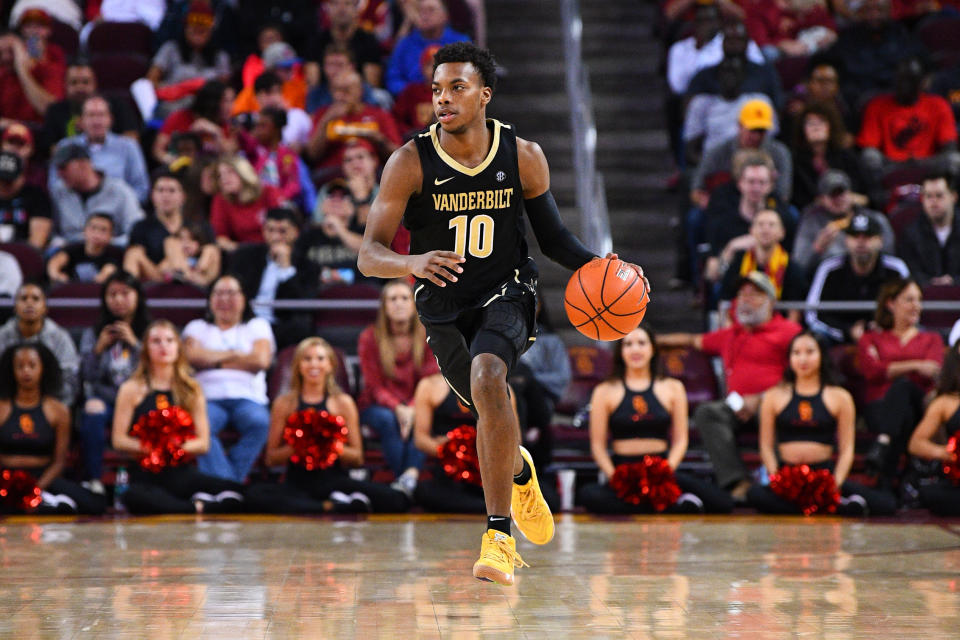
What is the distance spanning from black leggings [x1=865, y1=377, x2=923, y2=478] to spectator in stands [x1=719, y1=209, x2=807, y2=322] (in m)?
1.09

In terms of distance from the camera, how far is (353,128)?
34.0 feet

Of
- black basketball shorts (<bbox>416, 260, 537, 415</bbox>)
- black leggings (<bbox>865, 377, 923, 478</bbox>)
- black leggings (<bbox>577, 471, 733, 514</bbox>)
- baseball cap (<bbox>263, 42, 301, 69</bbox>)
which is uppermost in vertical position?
baseball cap (<bbox>263, 42, 301, 69</bbox>)

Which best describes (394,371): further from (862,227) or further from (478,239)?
(478,239)

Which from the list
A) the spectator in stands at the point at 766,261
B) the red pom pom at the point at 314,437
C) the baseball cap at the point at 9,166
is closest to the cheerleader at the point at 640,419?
the spectator in stands at the point at 766,261

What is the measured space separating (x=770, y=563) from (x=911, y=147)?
6031mm

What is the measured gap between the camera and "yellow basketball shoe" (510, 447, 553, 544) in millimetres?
5410

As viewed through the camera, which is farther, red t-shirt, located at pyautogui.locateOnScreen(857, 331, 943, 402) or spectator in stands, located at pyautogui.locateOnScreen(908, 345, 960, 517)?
red t-shirt, located at pyautogui.locateOnScreen(857, 331, 943, 402)

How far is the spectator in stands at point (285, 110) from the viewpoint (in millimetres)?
10633

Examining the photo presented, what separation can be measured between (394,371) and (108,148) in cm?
328

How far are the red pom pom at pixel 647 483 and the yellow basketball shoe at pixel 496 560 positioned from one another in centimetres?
325

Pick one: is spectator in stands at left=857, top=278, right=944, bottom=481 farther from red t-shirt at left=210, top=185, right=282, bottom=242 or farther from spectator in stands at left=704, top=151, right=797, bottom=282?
red t-shirt at left=210, top=185, right=282, bottom=242

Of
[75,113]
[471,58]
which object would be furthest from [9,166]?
[471,58]

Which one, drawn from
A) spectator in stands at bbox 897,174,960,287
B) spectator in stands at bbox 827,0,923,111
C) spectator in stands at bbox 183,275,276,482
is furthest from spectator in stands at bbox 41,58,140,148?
spectator in stands at bbox 827,0,923,111

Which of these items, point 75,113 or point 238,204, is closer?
point 238,204
